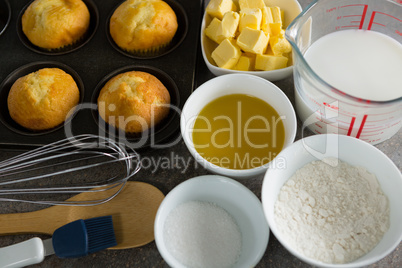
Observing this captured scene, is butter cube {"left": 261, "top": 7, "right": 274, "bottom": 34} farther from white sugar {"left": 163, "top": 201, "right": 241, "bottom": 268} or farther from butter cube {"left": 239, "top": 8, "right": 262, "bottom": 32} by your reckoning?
white sugar {"left": 163, "top": 201, "right": 241, "bottom": 268}

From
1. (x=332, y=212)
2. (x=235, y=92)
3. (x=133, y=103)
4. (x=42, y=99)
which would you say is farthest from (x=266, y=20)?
(x=42, y=99)

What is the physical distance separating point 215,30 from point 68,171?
2.17ft

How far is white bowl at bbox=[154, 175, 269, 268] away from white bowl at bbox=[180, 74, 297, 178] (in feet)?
0.17

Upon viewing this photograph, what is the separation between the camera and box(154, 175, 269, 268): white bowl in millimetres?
1082

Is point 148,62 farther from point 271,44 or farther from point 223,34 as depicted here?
point 271,44

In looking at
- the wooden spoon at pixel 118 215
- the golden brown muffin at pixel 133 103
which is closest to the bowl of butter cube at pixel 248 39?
the golden brown muffin at pixel 133 103

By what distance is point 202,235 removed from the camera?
1.14 m

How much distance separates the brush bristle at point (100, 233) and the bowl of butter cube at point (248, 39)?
0.59 metres

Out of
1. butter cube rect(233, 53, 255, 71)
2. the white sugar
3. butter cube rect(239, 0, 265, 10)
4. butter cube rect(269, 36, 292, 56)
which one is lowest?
the white sugar

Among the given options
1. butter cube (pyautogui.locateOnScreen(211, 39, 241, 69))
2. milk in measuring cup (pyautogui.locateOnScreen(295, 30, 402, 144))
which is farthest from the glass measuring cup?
butter cube (pyautogui.locateOnScreen(211, 39, 241, 69))

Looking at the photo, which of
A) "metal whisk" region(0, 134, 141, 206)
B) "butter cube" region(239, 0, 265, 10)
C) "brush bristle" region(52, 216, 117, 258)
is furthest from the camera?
"butter cube" region(239, 0, 265, 10)

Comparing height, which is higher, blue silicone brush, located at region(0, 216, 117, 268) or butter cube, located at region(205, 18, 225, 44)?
butter cube, located at region(205, 18, 225, 44)

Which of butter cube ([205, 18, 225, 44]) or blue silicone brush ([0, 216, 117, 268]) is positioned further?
butter cube ([205, 18, 225, 44])

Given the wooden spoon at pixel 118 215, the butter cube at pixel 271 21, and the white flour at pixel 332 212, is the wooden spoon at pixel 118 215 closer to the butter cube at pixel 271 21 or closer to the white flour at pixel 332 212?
the white flour at pixel 332 212
